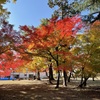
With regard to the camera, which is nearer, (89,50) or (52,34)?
(89,50)

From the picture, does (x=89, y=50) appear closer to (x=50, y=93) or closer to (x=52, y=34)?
(x=52, y=34)

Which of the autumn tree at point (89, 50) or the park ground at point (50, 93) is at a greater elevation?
the autumn tree at point (89, 50)

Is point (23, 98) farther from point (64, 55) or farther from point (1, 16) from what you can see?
point (1, 16)

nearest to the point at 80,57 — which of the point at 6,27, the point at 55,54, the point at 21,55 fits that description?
the point at 55,54

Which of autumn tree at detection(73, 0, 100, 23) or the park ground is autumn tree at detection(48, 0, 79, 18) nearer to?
autumn tree at detection(73, 0, 100, 23)

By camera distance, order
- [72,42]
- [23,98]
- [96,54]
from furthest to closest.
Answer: [72,42] < [96,54] < [23,98]

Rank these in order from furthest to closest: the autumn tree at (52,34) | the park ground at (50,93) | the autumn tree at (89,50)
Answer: the autumn tree at (52,34)
the autumn tree at (89,50)
the park ground at (50,93)

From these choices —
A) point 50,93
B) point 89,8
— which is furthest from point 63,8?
point 50,93

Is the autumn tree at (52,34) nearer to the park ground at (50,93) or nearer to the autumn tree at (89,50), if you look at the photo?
the autumn tree at (89,50)

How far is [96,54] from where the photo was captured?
595 inches

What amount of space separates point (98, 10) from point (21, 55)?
9.45 m

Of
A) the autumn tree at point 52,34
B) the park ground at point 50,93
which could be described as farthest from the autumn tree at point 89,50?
the park ground at point 50,93

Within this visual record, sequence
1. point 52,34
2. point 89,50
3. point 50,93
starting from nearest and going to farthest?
1. point 50,93
2. point 89,50
3. point 52,34

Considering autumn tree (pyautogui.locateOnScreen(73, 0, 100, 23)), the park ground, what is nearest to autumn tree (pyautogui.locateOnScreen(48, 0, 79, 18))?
autumn tree (pyautogui.locateOnScreen(73, 0, 100, 23))
